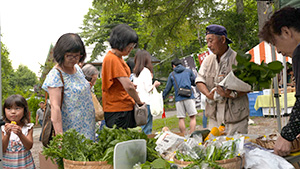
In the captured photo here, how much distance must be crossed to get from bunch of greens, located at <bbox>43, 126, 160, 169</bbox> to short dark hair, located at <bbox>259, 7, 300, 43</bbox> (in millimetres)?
1192

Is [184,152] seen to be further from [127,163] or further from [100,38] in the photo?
[100,38]

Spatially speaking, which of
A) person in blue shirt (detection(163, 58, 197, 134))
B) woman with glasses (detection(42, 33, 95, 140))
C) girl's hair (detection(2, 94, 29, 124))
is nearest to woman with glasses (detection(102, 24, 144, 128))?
woman with glasses (detection(42, 33, 95, 140))

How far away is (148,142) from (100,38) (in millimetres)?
23701

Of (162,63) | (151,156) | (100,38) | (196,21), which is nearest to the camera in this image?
(151,156)

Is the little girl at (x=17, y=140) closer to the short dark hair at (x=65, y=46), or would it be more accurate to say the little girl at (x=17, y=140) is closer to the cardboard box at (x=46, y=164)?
the cardboard box at (x=46, y=164)

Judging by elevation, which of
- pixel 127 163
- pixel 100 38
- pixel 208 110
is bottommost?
pixel 127 163

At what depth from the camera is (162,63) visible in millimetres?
31516

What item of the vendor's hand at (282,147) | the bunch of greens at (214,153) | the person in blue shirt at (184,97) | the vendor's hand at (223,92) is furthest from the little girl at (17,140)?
the person in blue shirt at (184,97)

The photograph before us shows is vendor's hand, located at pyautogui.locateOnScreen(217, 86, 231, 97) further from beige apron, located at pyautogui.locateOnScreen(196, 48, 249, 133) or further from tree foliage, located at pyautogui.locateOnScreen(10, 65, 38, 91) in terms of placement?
tree foliage, located at pyautogui.locateOnScreen(10, 65, 38, 91)

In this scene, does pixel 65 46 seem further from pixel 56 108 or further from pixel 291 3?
pixel 291 3

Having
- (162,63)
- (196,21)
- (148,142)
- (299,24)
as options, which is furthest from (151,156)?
(162,63)

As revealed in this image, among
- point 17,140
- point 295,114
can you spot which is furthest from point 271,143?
point 17,140

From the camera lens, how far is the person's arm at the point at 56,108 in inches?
109

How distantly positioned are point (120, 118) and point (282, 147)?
178cm
